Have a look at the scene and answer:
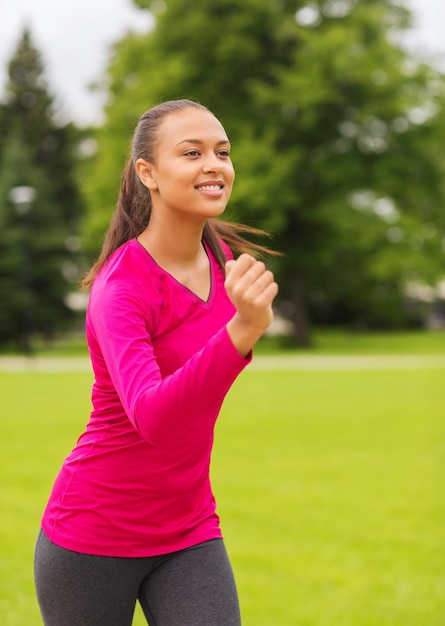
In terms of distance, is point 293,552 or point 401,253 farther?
point 401,253

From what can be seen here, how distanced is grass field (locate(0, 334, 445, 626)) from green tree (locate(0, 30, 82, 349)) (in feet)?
70.4

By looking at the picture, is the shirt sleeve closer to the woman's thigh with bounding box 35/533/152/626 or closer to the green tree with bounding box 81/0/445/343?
the woman's thigh with bounding box 35/533/152/626

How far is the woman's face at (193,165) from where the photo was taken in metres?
2.18

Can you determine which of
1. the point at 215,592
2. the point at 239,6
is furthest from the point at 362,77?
the point at 215,592

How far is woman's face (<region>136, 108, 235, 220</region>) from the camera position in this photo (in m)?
2.18

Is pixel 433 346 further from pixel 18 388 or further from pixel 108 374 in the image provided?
pixel 108 374

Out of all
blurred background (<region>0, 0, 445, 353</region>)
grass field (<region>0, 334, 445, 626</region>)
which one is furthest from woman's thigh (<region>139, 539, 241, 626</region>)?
blurred background (<region>0, 0, 445, 353</region>)

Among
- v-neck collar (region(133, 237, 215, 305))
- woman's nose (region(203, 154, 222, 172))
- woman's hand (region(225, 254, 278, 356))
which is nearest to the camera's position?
woman's hand (region(225, 254, 278, 356))

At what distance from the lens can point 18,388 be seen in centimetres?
2012

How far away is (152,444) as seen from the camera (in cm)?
210

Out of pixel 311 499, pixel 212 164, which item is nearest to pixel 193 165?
pixel 212 164

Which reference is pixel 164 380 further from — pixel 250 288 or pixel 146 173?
pixel 146 173

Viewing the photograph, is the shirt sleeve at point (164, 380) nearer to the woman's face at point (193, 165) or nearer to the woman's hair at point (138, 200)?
the woman's face at point (193, 165)

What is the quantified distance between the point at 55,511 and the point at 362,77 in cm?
3260
